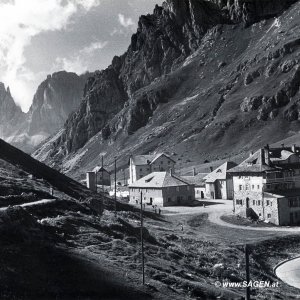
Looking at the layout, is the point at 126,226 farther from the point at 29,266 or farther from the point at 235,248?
the point at 29,266

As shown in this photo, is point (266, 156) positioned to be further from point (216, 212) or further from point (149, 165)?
point (149, 165)

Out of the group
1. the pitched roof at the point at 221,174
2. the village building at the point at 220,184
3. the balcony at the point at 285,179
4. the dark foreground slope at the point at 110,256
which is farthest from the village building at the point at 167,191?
the dark foreground slope at the point at 110,256

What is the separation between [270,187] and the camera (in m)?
79.6

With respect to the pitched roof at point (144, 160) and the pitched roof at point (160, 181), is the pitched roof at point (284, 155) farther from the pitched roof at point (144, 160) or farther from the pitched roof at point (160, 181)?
the pitched roof at point (144, 160)

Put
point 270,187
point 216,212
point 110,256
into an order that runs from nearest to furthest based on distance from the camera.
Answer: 1. point 110,256
2. point 270,187
3. point 216,212

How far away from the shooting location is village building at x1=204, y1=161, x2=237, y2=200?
111562mm

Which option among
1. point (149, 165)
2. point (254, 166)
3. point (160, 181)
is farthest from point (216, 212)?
point (149, 165)

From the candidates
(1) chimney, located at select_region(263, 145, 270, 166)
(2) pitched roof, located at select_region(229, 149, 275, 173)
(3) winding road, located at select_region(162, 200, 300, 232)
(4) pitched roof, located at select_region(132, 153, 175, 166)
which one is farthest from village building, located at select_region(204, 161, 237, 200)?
(4) pitched roof, located at select_region(132, 153, 175, 166)

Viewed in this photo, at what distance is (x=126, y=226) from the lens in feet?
193

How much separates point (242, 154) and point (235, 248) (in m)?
141

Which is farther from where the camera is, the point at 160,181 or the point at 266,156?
the point at 160,181

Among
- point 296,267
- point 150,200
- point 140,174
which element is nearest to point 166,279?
point 296,267

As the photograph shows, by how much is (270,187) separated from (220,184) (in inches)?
1368

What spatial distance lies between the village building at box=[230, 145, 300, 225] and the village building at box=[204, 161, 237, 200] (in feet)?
81.2
